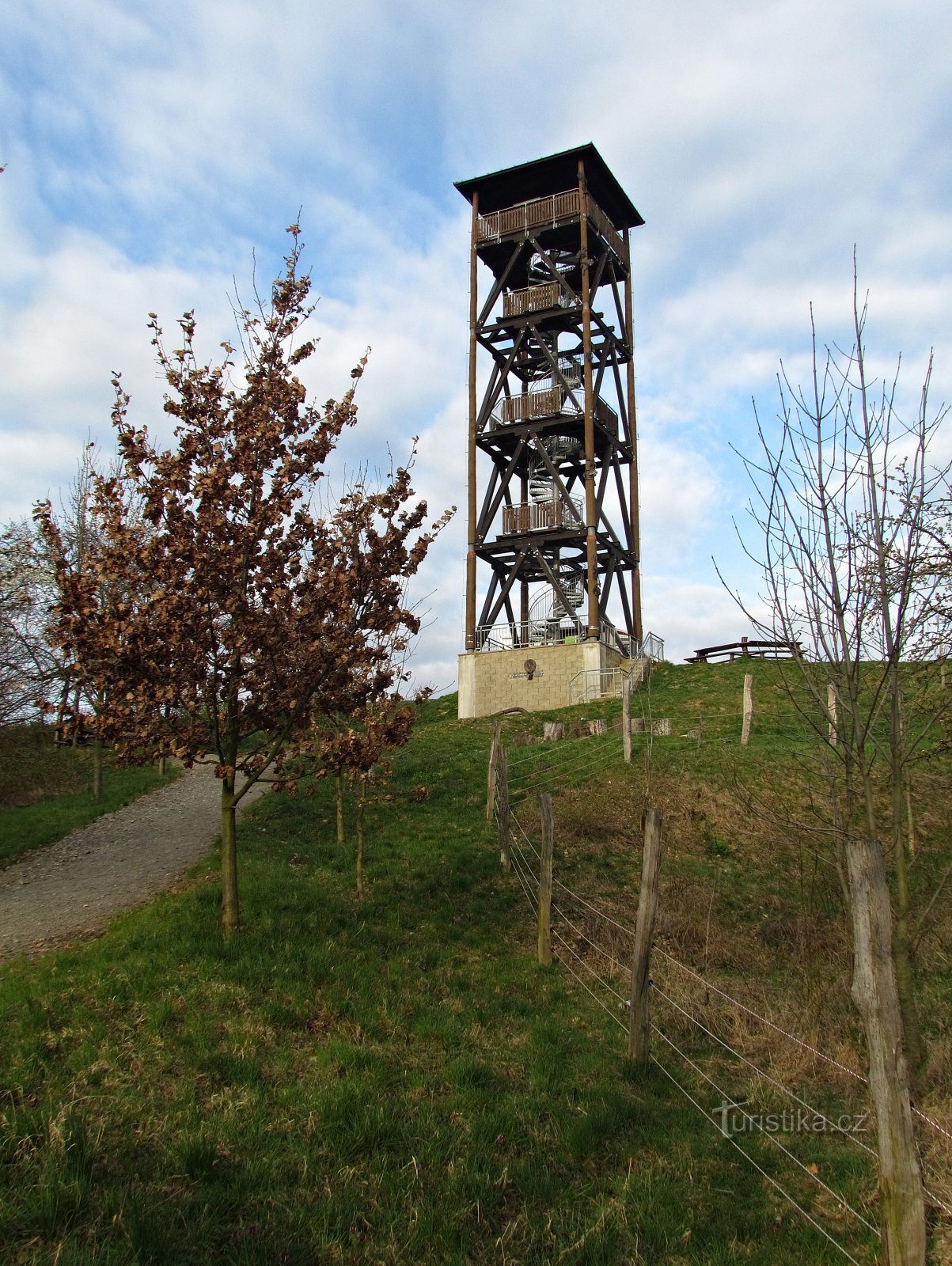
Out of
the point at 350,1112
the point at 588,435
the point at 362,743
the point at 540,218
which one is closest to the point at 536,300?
the point at 540,218

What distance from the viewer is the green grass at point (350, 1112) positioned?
498 centimetres

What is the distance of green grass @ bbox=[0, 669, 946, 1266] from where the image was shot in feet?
16.4

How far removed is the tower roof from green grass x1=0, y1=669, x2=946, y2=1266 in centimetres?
3117

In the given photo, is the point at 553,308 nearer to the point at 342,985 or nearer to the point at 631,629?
the point at 631,629

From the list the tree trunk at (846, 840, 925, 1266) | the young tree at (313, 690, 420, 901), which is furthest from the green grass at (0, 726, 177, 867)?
the tree trunk at (846, 840, 925, 1266)

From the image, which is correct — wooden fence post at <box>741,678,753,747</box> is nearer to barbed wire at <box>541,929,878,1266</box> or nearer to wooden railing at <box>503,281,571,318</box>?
barbed wire at <box>541,929,878,1266</box>

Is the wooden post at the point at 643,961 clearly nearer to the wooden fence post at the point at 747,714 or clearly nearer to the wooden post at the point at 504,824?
the wooden post at the point at 504,824

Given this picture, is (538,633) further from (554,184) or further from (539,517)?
(554,184)

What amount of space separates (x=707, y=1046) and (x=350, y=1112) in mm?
3780

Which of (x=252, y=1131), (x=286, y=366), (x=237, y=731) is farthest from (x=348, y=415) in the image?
(x=252, y=1131)

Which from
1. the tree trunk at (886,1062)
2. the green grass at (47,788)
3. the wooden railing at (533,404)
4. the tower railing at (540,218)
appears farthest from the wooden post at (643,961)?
the tower railing at (540,218)

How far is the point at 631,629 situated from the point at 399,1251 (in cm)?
3014

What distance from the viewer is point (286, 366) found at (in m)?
9.93

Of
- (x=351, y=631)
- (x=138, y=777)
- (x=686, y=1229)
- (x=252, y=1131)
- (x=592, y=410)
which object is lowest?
(x=686, y=1229)
